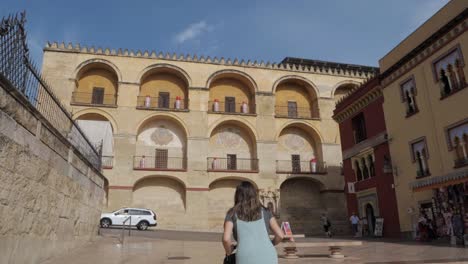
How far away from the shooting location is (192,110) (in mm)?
29344

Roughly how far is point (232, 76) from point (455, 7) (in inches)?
754

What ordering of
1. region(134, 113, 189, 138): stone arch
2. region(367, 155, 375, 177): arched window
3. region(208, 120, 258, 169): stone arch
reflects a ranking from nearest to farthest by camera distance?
region(367, 155, 375, 177): arched window, region(134, 113, 189, 138): stone arch, region(208, 120, 258, 169): stone arch

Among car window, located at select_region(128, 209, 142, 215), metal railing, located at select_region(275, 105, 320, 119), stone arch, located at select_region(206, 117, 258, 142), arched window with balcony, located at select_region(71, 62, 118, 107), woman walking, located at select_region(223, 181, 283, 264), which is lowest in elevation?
woman walking, located at select_region(223, 181, 283, 264)

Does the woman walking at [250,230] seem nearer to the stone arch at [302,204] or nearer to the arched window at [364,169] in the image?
the arched window at [364,169]

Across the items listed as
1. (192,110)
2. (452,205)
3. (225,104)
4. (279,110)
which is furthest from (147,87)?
(452,205)

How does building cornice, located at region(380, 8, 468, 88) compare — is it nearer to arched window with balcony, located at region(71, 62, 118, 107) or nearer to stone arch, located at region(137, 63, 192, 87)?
stone arch, located at region(137, 63, 192, 87)

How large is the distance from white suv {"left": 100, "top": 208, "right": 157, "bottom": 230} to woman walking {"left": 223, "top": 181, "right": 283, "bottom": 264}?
20.3 m

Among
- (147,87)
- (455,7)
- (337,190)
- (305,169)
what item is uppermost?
(147,87)

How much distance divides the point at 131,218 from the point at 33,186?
17461 millimetres

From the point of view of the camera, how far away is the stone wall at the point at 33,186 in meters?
4.96

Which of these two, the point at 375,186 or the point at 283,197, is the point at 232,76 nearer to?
the point at 283,197

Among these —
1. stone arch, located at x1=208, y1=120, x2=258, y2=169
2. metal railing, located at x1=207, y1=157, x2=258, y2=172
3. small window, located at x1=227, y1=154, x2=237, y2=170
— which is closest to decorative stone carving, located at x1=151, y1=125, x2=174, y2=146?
stone arch, located at x1=208, y1=120, x2=258, y2=169

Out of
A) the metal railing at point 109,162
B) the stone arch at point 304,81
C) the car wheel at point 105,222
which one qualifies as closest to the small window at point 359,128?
the stone arch at point 304,81

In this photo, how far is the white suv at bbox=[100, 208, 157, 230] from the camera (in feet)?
73.0
